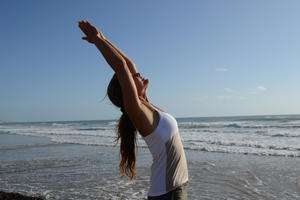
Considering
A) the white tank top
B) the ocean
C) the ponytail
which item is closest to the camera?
the white tank top

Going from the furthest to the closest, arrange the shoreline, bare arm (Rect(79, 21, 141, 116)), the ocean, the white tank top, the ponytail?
1. the ocean
2. the shoreline
3. the ponytail
4. the white tank top
5. bare arm (Rect(79, 21, 141, 116))

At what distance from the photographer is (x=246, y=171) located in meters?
9.70

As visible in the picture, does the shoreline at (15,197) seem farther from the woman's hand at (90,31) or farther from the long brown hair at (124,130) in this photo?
the woman's hand at (90,31)

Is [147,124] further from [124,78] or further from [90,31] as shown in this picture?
[90,31]

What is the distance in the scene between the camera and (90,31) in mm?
2098

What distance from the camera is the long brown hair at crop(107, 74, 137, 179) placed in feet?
7.14

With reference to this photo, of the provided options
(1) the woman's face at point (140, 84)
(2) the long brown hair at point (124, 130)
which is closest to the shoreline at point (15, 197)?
(2) the long brown hair at point (124, 130)

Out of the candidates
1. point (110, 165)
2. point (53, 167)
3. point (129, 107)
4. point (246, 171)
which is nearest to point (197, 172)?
point (246, 171)

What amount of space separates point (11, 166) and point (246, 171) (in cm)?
711

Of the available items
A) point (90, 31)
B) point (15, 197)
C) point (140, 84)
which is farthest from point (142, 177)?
point (90, 31)

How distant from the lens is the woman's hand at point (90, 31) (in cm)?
207

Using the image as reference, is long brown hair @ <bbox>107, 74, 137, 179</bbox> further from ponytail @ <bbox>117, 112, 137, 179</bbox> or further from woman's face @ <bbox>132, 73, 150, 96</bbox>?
woman's face @ <bbox>132, 73, 150, 96</bbox>

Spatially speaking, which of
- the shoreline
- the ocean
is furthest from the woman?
the shoreline

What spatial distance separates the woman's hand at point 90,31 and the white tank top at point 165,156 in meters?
0.58
